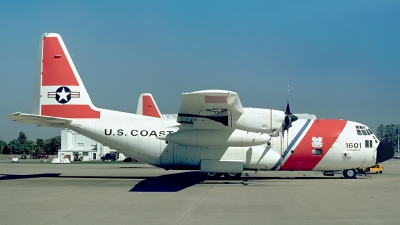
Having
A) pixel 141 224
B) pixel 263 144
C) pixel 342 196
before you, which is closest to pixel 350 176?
pixel 263 144

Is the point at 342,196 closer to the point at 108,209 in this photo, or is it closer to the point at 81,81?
the point at 108,209

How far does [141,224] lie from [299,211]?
4730 mm

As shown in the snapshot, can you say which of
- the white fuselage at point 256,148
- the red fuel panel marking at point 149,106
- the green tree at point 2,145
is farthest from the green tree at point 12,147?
the white fuselage at point 256,148

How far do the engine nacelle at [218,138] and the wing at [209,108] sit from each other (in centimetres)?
42

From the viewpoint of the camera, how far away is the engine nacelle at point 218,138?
69.3 ft

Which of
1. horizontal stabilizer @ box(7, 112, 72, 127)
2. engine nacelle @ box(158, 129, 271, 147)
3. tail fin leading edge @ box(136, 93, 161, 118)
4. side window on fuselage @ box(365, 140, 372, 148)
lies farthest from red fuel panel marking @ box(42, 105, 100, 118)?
side window on fuselage @ box(365, 140, 372, 148)

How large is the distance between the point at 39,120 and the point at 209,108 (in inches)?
369

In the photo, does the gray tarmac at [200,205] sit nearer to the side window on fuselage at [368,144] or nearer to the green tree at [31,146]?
the side window on fuselage at [368,144]

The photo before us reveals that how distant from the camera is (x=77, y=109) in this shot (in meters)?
23.7

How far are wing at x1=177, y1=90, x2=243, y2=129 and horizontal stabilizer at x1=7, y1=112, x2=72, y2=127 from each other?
21.9 feet

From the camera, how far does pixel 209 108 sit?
19.4 m

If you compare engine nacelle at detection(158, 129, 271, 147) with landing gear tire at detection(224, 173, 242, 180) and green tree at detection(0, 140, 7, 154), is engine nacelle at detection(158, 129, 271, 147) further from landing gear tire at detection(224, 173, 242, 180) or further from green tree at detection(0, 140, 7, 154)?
green tree at detection(0, 140, 7, 154)

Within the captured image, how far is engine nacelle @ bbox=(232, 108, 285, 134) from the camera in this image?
65.5ft

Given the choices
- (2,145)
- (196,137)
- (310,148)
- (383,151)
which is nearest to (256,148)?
(310,148)
